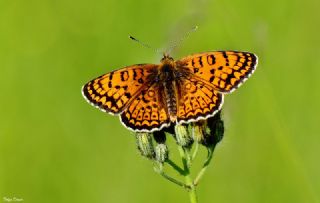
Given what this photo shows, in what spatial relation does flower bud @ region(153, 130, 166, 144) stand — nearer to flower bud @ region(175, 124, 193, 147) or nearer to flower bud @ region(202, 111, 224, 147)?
flower bud @ region(175, 124, 193, 147)

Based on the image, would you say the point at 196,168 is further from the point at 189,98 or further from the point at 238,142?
the point at 189,98

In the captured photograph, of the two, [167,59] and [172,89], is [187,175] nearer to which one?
[172,89]

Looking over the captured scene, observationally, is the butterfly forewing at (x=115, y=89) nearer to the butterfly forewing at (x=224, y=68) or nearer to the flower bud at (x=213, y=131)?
the butterfly forewing at (x=224, y=68)

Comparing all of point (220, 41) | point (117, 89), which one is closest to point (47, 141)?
point (220, 41)

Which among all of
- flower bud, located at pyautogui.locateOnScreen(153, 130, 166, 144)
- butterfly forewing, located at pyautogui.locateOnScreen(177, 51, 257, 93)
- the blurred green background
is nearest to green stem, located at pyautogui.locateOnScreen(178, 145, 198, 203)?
flower bud, located at pyautogui.locateOnScreen(153, 130, 166, 144)

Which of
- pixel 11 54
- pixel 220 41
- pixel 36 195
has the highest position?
pixel 220 41

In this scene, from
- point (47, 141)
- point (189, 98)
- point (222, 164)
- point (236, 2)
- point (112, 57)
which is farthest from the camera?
point (236, 2)

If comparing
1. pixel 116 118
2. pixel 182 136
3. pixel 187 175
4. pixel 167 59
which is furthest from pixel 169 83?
pixel 116 118
